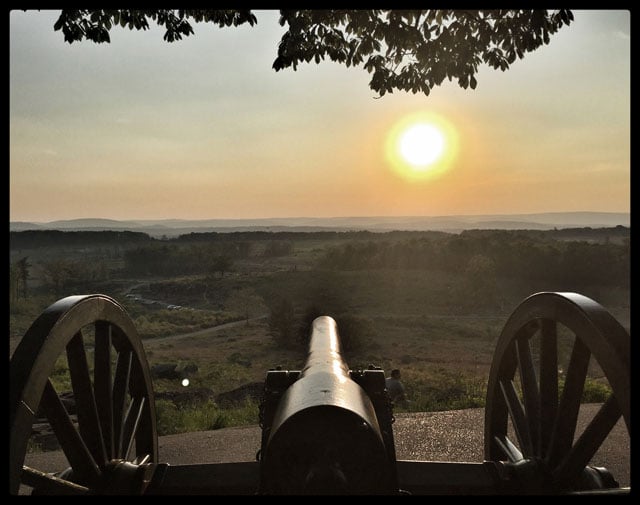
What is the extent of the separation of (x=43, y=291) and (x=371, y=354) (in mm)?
52911

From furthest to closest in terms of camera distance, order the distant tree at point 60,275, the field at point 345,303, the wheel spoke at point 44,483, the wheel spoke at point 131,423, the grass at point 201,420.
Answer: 1. the distant tree at point 60,275
2. the field at point 345,303
3. the grass at point 201,420
4. the wheel spoke at point 131,423
5. the wheel spoke at point 44,483

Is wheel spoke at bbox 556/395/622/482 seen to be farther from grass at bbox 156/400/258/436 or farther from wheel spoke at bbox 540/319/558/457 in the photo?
grass at bbox 156/400/258/436

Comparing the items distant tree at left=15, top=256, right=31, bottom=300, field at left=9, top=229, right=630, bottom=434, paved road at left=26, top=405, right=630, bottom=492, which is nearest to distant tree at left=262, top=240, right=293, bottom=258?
field at left=9, top=229, right=630, bottom=434

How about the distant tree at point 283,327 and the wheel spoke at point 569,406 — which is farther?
the distant tree at point 283,327

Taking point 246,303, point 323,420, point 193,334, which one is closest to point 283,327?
point 193,334

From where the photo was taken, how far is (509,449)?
158 inches

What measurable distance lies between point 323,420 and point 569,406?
60.8 inches

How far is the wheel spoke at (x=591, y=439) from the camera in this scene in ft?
9.95

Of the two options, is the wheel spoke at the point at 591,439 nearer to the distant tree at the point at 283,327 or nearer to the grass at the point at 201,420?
the grass at the point at 201,420

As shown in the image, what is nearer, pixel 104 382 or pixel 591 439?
pixel 591 439

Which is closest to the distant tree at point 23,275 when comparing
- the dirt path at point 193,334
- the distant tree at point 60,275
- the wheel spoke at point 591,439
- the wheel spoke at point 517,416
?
the distant tree at point 60,275

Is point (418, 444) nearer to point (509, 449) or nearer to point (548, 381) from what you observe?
point (509, 449)

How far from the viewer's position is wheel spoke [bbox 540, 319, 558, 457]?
11.9 ft

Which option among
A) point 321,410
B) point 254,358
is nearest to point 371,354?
point 254,358
